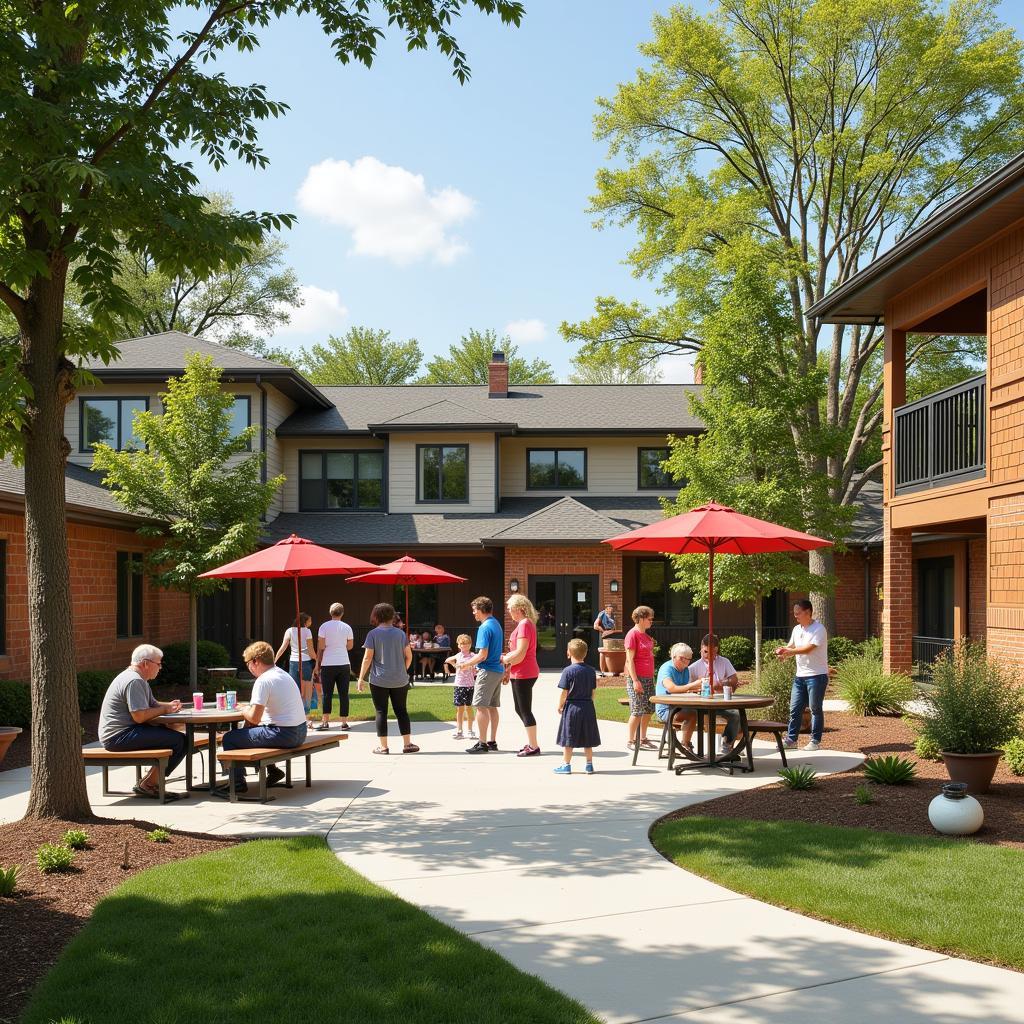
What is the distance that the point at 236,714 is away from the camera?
1027 centimetres

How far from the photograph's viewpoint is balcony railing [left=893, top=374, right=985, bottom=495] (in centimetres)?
1384

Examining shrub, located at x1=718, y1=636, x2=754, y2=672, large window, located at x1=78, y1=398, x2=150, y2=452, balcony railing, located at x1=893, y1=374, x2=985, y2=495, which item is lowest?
shrub, located at x1=718, y1=636, x2=754, y2=672

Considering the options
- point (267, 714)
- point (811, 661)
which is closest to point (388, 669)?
point (267, 714)

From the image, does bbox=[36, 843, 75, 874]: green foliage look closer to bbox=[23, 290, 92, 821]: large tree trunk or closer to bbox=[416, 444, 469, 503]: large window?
bbox=[23, 290, 92, 821]: large tree trunk

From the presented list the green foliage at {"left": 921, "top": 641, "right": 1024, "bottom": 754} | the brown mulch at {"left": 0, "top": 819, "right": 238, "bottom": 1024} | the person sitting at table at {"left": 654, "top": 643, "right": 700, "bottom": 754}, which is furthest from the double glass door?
the brown mulch at {"left": 0, "top": 819, "right": 238, "bottom": 1024}

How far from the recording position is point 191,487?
19.9 m

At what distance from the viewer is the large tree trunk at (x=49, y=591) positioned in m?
8.33

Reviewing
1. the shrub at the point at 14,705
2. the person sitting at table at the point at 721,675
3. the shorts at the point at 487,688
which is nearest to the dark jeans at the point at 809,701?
the person sitting at table at the point at 721,675

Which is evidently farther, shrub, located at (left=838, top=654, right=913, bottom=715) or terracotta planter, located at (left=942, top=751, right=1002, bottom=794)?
shrub, located at (left=838, top=654, right=913, bottom=715)

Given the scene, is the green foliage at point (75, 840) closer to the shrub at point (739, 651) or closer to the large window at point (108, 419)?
the shrub at point (739, 651)

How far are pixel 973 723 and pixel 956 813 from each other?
197cm

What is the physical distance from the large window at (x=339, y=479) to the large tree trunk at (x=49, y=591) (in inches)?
Result: 832

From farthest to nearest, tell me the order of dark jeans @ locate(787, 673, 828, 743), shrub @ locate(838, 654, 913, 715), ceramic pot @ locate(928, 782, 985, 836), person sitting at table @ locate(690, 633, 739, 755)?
shrub @ locate(838, 654, 913, 715) < dark jeans @ locate(787, 673, 828, 743) < person sitting at table @ locate(690, 633, 739, 755) < ceramic pot @ locate(928, 782, 985, 836)

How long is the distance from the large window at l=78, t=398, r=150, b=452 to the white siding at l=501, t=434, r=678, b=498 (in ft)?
34.4
